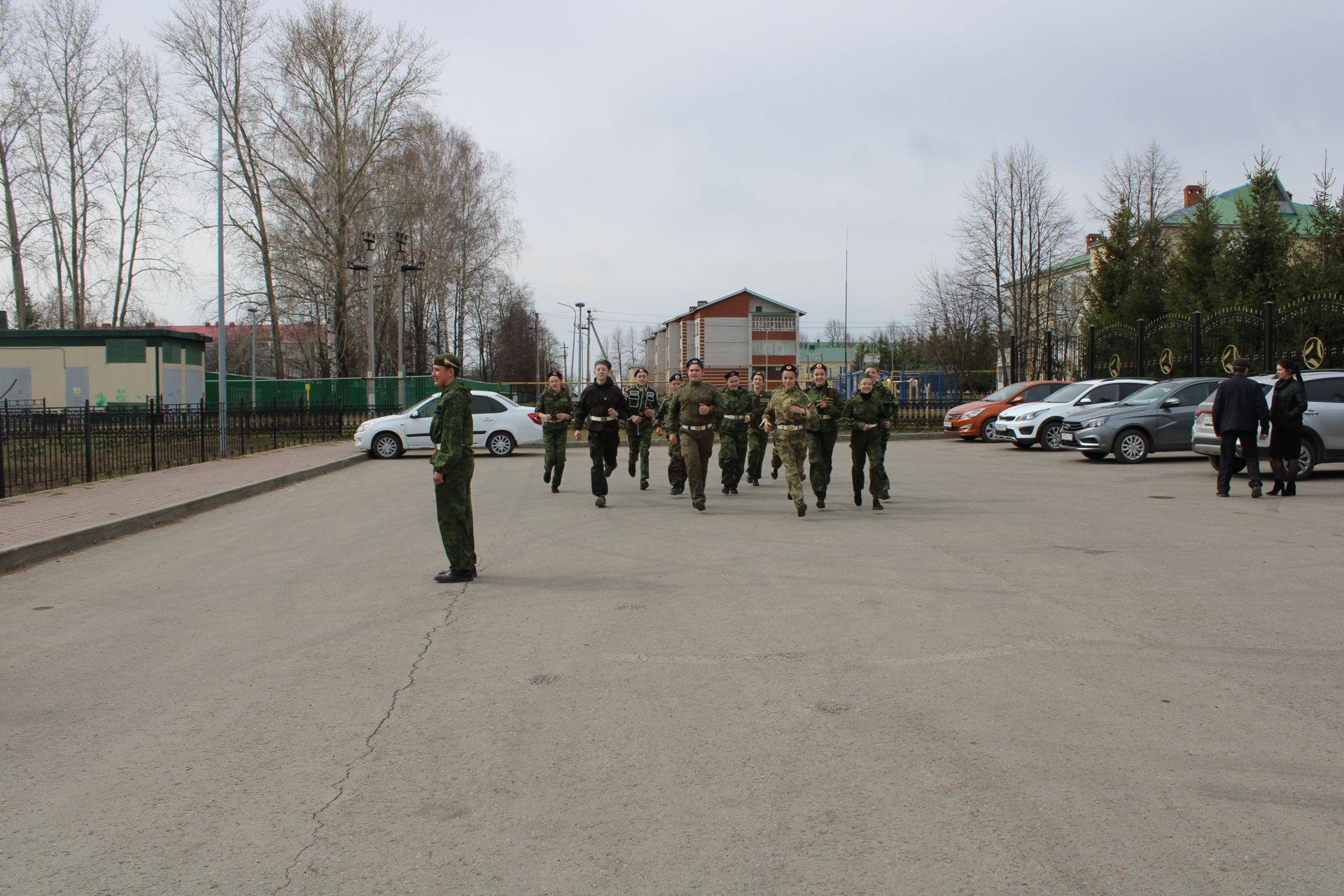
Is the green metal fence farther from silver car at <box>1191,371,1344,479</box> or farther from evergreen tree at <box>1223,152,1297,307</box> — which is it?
silver car at <box>1191,371,1344,479</box>

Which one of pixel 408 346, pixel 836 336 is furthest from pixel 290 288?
pixel 836 336

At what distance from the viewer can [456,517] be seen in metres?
8.05

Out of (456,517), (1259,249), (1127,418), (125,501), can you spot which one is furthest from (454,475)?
(1259,249)

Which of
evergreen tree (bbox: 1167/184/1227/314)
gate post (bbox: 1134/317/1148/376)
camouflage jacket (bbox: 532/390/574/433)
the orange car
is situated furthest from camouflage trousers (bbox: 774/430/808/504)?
evergreen tree (bbox: 1167/184/1227/314)

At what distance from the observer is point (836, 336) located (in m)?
128

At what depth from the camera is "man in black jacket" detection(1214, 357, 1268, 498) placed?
13.0m

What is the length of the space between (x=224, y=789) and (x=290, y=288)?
45146mm

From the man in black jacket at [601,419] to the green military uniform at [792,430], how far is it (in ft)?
7.12

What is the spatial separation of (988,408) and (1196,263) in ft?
39.1

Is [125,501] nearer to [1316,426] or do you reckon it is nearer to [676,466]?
[676,466]

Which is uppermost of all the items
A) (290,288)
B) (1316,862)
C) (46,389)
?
(290,288)

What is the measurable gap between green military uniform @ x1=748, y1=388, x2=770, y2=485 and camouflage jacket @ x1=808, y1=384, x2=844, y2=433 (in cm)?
279

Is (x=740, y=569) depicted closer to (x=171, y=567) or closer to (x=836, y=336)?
(x=171, y=567)

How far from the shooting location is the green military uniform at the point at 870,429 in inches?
485
